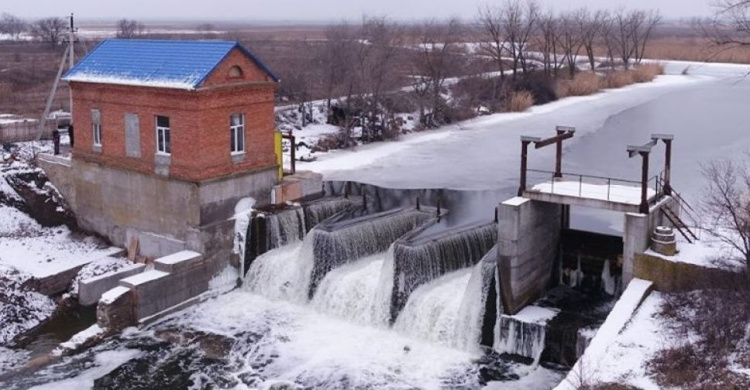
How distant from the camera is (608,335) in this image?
1286 cm

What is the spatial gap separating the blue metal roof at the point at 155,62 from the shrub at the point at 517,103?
26077 mm

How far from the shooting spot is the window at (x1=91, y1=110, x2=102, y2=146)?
2103 cm

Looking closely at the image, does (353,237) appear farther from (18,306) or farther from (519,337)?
(18,306)

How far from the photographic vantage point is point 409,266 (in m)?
16.9

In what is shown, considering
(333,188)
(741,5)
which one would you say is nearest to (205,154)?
(333,188)

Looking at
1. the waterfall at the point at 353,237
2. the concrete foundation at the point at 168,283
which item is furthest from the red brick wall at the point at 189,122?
the waterfall at the point at 353,237

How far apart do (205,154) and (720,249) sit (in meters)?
11.7

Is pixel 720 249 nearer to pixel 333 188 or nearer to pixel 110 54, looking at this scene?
pixel 333 188

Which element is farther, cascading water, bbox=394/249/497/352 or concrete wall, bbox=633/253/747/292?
cascading water, bbox=394/249/497/352

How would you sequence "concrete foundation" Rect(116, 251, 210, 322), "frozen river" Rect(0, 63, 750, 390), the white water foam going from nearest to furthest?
"frozen river" Rect(0, 63, 750, 390) < the white water foam < "concrete foundation" Rect(116, 251, 210, 322)

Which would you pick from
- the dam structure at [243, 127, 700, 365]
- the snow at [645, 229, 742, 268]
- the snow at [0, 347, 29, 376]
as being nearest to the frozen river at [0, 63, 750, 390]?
the dam structure at [243, 127, 700, 365]

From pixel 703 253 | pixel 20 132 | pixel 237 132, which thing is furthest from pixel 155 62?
pixel 703 253

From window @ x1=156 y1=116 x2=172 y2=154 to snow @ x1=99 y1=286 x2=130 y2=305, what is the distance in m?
3.90

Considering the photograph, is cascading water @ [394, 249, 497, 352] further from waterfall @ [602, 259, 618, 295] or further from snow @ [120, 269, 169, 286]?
snow @ [120, 269, 169, 286]
